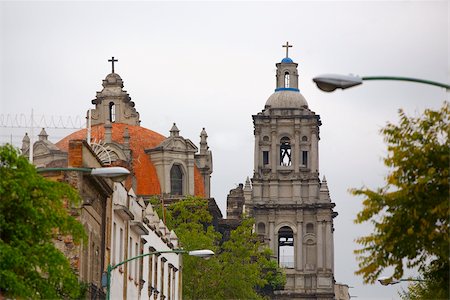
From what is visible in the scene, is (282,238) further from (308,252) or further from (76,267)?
(76,267)

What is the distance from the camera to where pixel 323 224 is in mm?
148125

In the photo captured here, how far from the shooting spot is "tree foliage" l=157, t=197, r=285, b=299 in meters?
91.1

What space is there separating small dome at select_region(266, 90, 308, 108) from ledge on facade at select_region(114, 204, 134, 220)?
89455mm

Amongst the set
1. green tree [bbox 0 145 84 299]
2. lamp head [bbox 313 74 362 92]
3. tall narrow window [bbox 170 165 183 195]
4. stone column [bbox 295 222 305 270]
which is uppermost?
tall narrow window [bbox 170 165 183 195]

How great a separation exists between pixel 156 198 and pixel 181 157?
1280 centimetres

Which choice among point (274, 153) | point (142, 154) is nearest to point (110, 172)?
point (142, 154)

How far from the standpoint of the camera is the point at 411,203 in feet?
119

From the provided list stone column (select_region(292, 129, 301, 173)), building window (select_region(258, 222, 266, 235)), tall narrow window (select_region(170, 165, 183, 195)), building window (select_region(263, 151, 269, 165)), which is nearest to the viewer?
tall narrow window (select_region(170, 165, 183, 195))

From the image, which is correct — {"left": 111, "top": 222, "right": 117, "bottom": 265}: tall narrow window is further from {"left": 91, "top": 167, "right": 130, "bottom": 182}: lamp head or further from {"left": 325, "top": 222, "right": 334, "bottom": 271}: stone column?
{"left": 325, "top": 222, "right": 334, "bottom": 271}: stone column

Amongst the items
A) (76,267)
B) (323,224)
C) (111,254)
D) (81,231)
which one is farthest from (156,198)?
(81,231)

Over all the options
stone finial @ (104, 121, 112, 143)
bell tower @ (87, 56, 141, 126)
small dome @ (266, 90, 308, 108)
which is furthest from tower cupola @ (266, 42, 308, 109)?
stone finial @ (104, 121, 112, 143)

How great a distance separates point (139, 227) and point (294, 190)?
87.2 meters

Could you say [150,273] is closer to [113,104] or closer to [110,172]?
[110,172]

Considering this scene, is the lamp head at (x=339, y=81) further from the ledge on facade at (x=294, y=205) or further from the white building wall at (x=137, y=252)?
the ledge on facade at (x=294, y=205)
